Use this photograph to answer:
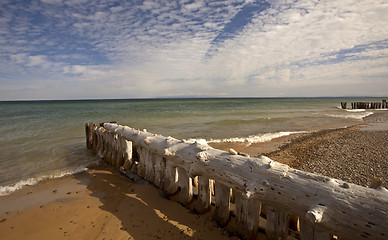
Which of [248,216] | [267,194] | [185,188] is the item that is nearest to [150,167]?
[185,188]

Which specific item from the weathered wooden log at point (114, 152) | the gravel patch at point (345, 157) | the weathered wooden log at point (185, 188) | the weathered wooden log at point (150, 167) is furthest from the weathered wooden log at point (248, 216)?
the weathered wooden log at point (114, 152)

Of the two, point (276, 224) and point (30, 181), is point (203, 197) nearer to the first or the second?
point (276, 224)

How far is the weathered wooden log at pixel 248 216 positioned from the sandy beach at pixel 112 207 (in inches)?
7.9

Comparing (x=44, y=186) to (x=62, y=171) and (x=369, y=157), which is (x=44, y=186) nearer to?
(x=62, y=171)

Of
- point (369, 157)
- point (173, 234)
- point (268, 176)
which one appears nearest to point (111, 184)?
point (173, 234)

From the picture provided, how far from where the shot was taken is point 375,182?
86.7 inches

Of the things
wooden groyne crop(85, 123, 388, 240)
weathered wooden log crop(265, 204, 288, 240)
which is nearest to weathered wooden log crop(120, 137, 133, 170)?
wooden groyne crop(85, 123, 388, 240)

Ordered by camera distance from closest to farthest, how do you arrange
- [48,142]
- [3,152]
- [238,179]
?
1. [238,179]
2. [3,152]
3. [48,142]

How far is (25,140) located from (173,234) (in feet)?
41.5

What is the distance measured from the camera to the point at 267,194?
9.16 feet

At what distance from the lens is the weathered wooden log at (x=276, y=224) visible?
2855 millimetres

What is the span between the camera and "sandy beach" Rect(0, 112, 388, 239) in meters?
3.56

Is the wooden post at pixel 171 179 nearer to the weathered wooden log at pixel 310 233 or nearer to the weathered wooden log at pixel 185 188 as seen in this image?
the weathered wooden log at pixel 185 188

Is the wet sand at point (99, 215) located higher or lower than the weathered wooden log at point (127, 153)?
lower
